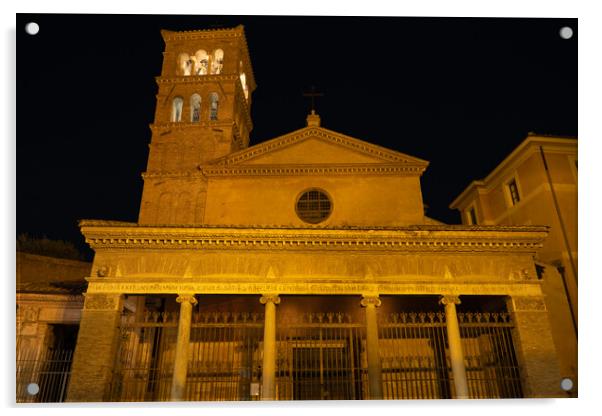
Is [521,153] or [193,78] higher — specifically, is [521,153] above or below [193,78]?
below

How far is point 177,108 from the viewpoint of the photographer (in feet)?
57.9

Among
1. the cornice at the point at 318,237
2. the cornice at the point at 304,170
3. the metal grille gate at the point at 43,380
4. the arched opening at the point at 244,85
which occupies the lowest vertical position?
the metal grille gate at the point at 43,380

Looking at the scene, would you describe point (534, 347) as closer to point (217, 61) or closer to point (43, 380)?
point (43, 380)

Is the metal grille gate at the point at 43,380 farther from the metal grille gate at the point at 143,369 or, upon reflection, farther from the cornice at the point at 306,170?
the cornice at the point at 306,170

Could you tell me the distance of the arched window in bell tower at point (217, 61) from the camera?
59.5 feet

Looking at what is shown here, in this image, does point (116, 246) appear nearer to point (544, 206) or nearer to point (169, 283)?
point (169, 283)

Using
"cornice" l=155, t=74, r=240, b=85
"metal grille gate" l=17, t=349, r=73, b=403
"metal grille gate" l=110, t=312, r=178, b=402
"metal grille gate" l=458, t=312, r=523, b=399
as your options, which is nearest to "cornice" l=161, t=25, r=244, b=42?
"cornice" l=155, t=74, r=240, b=85

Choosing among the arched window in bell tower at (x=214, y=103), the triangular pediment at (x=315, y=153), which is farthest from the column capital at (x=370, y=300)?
the arched window in bell tower at (x=214, y=103)

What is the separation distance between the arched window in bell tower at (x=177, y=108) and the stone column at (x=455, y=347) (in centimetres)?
1257

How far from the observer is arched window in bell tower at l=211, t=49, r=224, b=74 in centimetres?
1812

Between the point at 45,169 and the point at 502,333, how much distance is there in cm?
855

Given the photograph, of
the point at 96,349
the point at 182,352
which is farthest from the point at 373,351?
the point at 96,349

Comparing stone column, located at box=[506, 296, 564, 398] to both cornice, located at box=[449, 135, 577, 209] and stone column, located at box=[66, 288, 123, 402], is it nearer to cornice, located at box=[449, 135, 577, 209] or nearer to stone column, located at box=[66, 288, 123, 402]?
cornice, located at box=[449, 135, 577, 209]

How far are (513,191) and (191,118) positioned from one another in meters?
11.4
